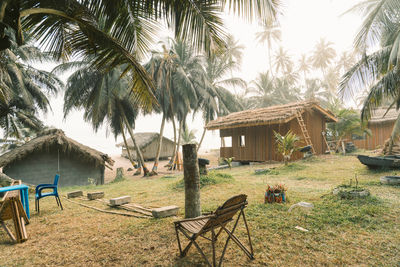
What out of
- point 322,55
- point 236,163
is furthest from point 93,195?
point 322,55

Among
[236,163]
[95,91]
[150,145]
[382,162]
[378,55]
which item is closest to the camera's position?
[382,162]

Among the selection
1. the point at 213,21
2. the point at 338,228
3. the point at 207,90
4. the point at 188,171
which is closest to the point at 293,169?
the point at 338,228

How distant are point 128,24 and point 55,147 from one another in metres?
11.3

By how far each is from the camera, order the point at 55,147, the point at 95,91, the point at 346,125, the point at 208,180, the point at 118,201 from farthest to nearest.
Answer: the point at 346,125, the point at 95,91, the point at 55,147, the point at 208,180, the point at 118,201

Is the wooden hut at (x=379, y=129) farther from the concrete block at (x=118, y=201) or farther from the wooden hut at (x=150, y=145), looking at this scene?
the wooden hut at (x=150, y=145)

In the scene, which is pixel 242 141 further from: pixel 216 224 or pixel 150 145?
pixel 150 145

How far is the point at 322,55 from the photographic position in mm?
42938

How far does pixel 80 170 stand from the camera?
1395cm

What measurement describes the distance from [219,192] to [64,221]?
12.7 feet

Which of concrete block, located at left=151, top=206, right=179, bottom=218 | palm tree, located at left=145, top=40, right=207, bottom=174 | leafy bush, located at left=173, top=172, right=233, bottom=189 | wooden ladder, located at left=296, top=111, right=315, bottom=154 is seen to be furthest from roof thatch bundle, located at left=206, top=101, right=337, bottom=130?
concrete block, located at left=151, top=206, right=179, bottom=218

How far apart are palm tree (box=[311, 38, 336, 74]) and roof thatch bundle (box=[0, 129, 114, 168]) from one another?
4207 centimetres

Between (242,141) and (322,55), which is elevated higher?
(322,55)

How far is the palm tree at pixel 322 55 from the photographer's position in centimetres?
4250

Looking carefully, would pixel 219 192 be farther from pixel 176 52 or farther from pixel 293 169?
pixel 176 52
